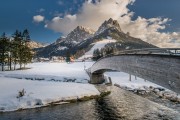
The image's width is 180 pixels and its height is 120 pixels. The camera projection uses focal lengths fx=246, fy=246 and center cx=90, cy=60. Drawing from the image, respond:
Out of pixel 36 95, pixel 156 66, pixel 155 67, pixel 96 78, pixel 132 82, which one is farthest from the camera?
pixel 132 82

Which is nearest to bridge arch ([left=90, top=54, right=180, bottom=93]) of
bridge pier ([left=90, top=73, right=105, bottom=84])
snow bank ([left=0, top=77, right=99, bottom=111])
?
snow bank ([left=0, top=77, right=99, bottom=111])

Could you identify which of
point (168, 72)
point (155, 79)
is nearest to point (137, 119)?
point (155, 79)

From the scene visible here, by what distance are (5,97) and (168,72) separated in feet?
96.1

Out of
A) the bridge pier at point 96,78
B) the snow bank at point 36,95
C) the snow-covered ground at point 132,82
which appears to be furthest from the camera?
the bridge pier at point 96,78

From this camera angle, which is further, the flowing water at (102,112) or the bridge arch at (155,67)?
the flowing water at (102,112)

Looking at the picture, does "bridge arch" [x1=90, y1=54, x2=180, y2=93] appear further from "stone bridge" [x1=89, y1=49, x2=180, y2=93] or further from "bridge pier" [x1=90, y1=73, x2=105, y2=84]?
"bridge pier" [x1=90, y1=73, x2=105, y2=84]

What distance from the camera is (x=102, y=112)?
119 ft

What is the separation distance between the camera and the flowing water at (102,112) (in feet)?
108

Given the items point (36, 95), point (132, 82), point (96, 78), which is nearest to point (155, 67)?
point (36, 95)

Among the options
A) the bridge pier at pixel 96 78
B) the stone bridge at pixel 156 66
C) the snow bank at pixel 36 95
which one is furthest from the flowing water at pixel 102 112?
the bridge pier at pixel 96 78

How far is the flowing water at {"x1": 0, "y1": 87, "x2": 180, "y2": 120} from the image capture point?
3284cm

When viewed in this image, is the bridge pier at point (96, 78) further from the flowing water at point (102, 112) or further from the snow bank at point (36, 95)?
the flowing water at point (102, 112)

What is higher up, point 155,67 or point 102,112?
point 155,67

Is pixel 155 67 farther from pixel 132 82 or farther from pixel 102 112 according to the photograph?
pixel 132 82
